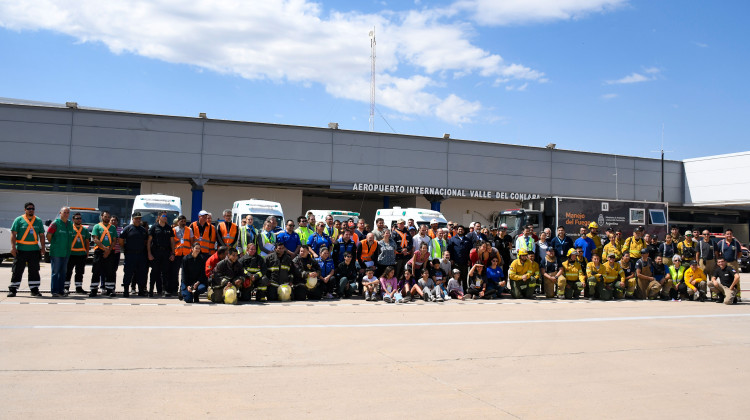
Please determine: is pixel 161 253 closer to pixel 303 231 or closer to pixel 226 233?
pixel 226 233

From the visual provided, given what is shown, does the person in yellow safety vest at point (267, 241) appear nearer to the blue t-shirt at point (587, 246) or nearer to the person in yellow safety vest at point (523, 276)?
the person in yellow safety vest at point (523, 276)

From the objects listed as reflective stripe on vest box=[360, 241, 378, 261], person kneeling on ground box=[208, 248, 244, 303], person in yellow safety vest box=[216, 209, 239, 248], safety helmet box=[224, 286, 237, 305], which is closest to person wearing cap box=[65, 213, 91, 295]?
person in yellow safety vest box=[216, 209, 239, 248]

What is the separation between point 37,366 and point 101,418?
2061 mm

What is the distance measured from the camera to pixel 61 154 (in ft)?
97.6

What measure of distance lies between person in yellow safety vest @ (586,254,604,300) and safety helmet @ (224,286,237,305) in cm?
880

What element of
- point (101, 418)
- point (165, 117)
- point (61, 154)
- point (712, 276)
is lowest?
point (101, 418)

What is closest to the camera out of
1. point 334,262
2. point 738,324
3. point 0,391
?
point 0,391

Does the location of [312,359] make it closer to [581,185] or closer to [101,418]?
[101,418]

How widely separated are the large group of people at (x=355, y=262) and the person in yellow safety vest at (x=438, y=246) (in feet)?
0.10

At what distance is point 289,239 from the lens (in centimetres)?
1354

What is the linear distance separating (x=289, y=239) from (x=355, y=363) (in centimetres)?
701

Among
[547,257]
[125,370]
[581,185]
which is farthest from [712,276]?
[581,185]

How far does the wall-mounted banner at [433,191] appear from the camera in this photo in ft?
111

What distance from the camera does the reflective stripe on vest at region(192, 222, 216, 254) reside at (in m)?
12.7
